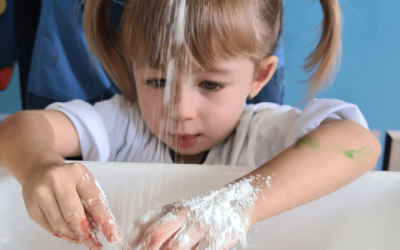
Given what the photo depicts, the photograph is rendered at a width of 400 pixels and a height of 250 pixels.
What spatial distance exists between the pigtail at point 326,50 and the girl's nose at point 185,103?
26 centimetres

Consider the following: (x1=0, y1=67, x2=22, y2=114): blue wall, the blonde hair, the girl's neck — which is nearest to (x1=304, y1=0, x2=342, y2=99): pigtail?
the blonde hair

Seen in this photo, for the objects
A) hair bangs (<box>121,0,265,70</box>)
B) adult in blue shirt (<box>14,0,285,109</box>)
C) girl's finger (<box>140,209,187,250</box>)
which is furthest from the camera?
adult in blue shirt (<box>14,0,285,109</box>)

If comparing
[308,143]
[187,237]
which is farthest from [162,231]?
[308,143]

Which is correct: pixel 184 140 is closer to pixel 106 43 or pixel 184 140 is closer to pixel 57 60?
pixel 106 43

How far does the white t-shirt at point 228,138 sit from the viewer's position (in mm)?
520

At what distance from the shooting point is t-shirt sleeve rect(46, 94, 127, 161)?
554mm

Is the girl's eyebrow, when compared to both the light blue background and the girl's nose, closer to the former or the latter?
the girl's nose

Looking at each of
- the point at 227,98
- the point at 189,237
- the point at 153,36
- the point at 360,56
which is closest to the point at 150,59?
the point at 153,36

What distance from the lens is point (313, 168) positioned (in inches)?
17.2

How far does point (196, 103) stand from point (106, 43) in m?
0.21

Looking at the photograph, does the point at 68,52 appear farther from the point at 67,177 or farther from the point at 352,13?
the point at 352,13

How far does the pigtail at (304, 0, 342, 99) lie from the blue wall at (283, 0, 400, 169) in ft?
0.04

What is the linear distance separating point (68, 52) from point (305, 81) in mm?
476

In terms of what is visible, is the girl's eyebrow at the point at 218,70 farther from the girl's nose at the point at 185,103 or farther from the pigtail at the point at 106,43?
the pigtail at the point at 106,43
